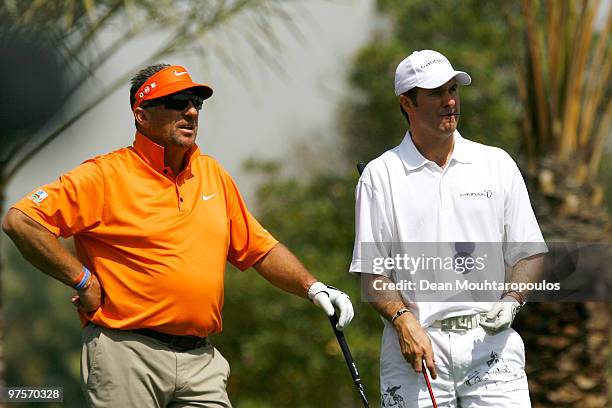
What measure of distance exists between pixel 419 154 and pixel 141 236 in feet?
3.72

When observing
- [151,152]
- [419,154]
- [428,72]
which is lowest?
[419,154]

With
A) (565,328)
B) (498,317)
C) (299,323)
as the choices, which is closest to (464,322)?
(498,317)

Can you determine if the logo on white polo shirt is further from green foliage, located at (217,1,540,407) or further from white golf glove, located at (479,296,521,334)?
green foliage, located at (217,1,540,407)

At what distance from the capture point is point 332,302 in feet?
13.9

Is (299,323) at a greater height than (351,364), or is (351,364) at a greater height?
(351,364)

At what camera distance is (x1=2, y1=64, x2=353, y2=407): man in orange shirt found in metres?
3.92

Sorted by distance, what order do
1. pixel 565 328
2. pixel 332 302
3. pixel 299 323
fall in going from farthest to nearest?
pixel 299 323 < pixel 565 328 < pixel 332 302

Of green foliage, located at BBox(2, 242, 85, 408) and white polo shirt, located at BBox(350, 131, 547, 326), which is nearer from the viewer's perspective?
white polo shirt, located at BBox(350, 131, 547, 326)

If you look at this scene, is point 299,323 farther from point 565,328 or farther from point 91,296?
point 91,296

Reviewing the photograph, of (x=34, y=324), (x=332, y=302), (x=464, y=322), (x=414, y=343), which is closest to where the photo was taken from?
(x=414, y=343)

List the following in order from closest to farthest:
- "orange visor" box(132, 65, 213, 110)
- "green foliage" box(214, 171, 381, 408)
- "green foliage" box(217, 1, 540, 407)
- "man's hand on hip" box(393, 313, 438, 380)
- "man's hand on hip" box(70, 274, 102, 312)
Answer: "man's hand on hip" box(393, 313, 438, 380)
"man's hand on hip" box(70, 274, 102, 312)
"orange visor" box(132, 65, 213, 110)
"green foliage" box(214, 171, 381, 408)
"green foliage" box(217, 1, 540, 407)

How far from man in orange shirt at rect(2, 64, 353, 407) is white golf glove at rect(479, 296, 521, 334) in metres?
0.57

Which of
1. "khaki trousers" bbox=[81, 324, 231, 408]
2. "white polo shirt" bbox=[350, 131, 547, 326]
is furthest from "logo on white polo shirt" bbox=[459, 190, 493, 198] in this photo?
"khaki trousers" bbox=[81, 324, 231, 408]

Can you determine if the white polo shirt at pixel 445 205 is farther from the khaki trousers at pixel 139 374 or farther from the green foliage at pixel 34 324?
the green foliage at pixel 34 324
